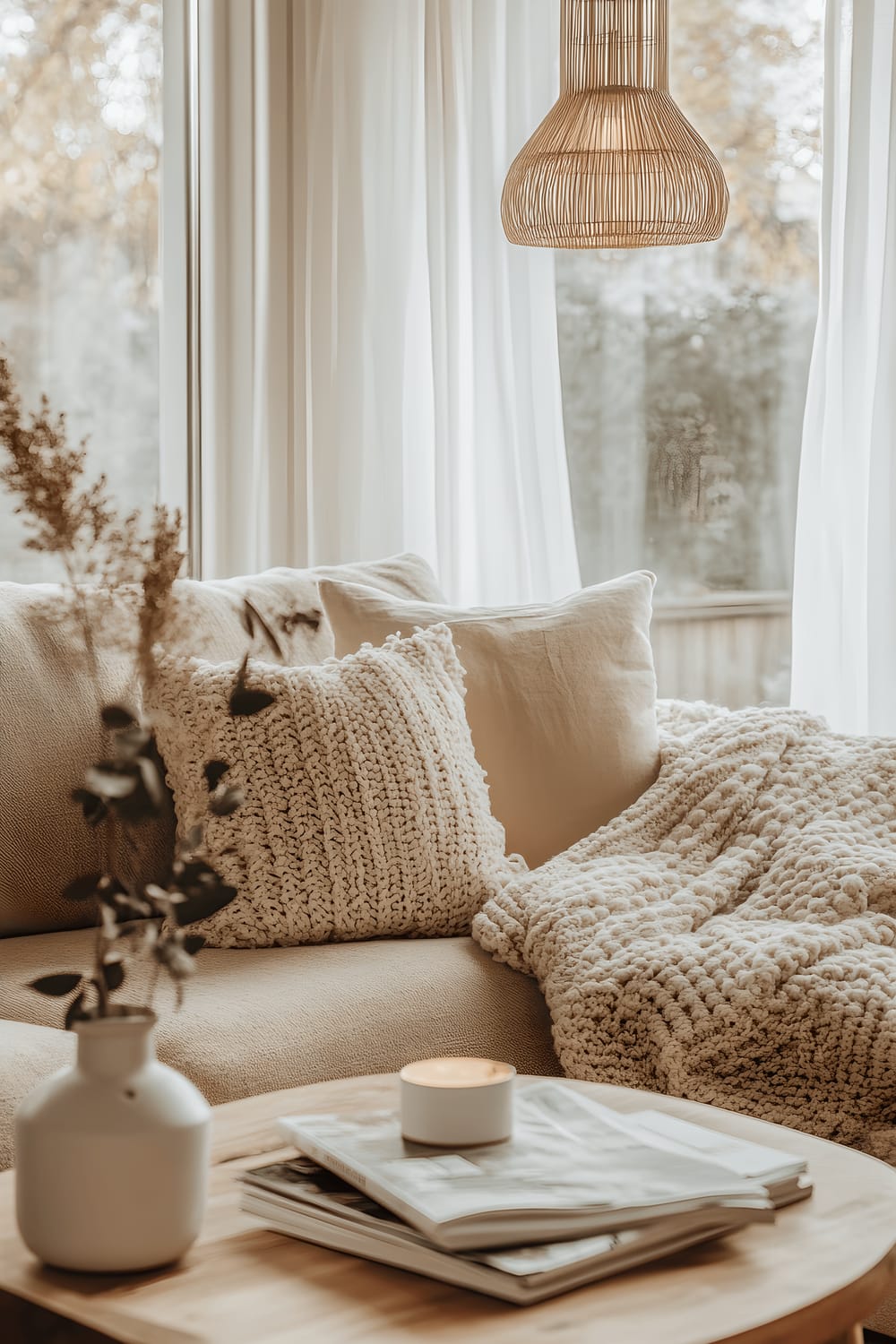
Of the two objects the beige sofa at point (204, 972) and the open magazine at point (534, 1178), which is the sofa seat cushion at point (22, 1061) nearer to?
the beige sofa at point (204, 972)

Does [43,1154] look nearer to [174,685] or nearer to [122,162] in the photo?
[174,685]

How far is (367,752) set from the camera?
6.56 ft

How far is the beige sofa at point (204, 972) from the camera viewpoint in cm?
162

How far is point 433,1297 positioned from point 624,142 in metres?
2.08

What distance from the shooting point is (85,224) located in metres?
3.18

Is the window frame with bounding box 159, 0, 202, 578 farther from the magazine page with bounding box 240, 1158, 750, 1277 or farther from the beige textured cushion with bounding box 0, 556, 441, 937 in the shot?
the magazine page with bounding box 240, 1158, 750, 1277

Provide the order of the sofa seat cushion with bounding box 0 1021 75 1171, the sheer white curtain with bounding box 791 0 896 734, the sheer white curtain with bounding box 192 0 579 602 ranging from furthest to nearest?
the sheer white curtain with bounding box 192 0 579 602 < the sheer white curtain with bounding box 791 0 896 734 < the sofa seat cushion with bounding box 0 1021 75 1171

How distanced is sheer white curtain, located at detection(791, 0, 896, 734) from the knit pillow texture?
93cm

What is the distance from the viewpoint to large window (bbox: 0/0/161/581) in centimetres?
305

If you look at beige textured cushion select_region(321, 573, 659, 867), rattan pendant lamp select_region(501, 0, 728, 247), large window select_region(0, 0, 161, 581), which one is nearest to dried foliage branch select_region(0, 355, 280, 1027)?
beige textured cushion select_region(321, 573, 659, 867)

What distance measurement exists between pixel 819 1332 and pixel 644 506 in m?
2.44

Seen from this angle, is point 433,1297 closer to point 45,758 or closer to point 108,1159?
point 108,1159

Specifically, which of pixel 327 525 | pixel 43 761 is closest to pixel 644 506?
pixel 327 525

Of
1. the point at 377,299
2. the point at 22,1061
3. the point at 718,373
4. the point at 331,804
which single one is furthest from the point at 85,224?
the point at 22,1061
